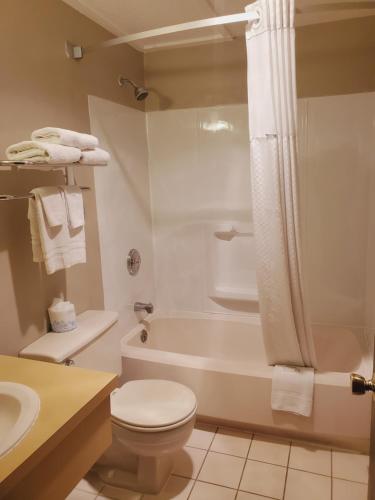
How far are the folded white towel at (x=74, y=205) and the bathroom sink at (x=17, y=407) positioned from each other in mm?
750

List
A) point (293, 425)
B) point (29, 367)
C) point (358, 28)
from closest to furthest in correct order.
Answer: point (29, 367), point (293, 425), point (358, 28)

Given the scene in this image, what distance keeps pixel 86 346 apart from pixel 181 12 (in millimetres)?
1840

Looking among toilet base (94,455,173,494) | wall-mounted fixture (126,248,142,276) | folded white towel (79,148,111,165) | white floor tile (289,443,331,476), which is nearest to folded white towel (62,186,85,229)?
folded white towel (79,148,111,165)

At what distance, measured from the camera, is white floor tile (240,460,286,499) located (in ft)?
5.66

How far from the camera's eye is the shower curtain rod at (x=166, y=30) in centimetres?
162

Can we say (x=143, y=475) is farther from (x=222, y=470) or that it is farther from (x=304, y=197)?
(x=304, y=197)

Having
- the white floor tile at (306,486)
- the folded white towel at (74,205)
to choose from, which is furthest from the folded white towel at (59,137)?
the white floor tile at (306,486)

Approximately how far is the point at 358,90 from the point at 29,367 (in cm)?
230

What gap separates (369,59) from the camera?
2.26m

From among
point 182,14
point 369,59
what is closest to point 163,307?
point 182,14

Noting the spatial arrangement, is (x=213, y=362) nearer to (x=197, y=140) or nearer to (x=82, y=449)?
(x=82, y=449)

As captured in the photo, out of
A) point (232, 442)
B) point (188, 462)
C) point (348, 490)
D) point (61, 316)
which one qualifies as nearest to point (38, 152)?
point (61, 316)

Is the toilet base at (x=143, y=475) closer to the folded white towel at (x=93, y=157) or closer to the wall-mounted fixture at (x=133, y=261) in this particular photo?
the wall-mounted fixture at (x=133, y=261)

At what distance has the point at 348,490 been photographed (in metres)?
1.71
